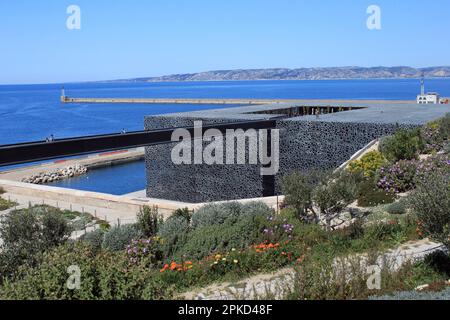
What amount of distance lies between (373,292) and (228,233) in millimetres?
3654

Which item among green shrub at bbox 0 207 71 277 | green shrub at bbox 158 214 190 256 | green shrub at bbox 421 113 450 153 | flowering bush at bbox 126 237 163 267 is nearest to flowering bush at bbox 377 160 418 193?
green shrub at bbox 421 113 450 153

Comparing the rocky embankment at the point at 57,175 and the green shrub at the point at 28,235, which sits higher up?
the green shrub at the point at 28,235

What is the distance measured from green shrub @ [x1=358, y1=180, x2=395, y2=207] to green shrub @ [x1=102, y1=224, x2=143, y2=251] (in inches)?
224

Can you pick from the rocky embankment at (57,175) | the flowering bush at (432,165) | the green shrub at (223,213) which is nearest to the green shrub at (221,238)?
the green shrub at (223,213)

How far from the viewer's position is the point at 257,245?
8.46 m

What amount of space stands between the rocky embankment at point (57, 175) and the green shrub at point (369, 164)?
26.3 metres

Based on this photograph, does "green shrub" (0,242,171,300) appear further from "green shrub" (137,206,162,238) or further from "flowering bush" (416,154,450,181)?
"flowering bush" (416,154,450,181)

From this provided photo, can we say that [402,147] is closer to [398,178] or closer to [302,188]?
[398,178]

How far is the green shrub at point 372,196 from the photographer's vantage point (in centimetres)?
1209

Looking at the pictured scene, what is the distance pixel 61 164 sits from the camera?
41094mm

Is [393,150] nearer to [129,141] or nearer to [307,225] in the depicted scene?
[307,225]

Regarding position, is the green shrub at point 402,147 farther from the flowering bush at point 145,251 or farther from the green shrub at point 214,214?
the flowering bush at point 145,251
